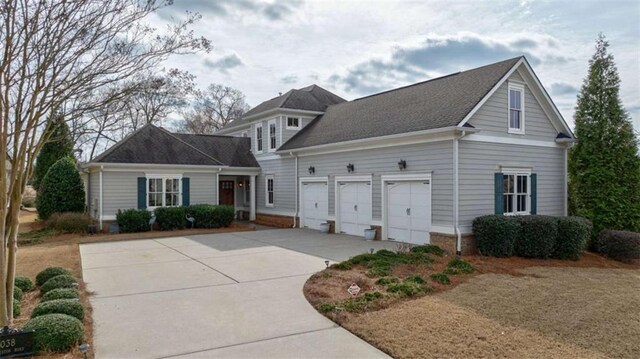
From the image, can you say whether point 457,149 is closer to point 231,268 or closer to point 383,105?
point 383,105

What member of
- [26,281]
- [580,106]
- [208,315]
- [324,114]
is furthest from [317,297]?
[324,114]

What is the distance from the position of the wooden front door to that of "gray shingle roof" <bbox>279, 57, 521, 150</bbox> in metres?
5.65

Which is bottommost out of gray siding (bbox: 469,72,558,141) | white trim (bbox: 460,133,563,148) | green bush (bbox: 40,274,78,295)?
green bush (bbox: 40,274,78,295)

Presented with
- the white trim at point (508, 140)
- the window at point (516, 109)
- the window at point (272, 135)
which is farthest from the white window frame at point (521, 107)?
the window at point (272, 135)

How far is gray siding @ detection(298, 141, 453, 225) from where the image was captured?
1226 cm

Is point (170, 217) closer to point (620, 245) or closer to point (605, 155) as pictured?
point (620, 245)

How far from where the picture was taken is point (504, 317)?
251 inches

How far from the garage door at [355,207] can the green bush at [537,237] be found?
516 centimetres

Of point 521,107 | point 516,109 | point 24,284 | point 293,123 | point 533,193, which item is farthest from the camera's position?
point 293,123

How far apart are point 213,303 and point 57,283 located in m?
2.85

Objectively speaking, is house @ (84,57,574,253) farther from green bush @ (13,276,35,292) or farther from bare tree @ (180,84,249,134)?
bare tree @ (180,84,249,134)

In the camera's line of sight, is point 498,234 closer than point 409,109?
Yes

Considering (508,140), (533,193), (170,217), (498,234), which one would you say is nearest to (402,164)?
(508,140)

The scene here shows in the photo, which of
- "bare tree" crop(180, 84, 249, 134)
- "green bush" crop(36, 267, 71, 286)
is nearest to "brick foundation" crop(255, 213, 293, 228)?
"green bush" crop(36, 267, 71, 286)
